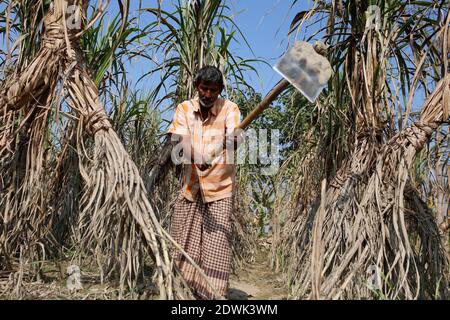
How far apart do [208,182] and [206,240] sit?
0.30 meters

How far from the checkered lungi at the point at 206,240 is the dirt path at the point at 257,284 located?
0.29 meters

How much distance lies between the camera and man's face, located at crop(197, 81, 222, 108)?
2.40 meters

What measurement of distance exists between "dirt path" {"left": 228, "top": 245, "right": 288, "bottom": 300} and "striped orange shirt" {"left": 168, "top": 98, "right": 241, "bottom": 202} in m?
0.64

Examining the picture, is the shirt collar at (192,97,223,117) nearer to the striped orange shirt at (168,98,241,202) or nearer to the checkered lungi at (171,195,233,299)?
the striped orange shirt at (168,98,241,202)

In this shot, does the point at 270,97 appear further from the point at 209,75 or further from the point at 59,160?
the point at 59,160

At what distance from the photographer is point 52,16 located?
2396mm

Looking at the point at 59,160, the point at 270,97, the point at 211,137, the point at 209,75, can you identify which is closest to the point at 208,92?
the point at 209,75

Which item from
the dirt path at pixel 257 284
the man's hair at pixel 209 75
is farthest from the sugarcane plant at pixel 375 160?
the man's hair at pixel 209 75

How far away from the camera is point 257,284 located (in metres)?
3.26

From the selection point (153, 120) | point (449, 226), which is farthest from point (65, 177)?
point (449, 226)

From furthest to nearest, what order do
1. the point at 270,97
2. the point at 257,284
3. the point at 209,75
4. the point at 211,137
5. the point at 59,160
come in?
the point at 257,284
the point at 59,160
the point at 211,137
the point at 209,75
the point at 270,97

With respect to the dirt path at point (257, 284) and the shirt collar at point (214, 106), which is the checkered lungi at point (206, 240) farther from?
the shirt collar at point (214, 106)

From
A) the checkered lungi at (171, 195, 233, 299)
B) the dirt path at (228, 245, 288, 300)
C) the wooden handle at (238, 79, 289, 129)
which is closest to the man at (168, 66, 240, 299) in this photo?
the checkered lungi at (171, 195, 233, 299)

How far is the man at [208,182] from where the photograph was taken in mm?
2480
